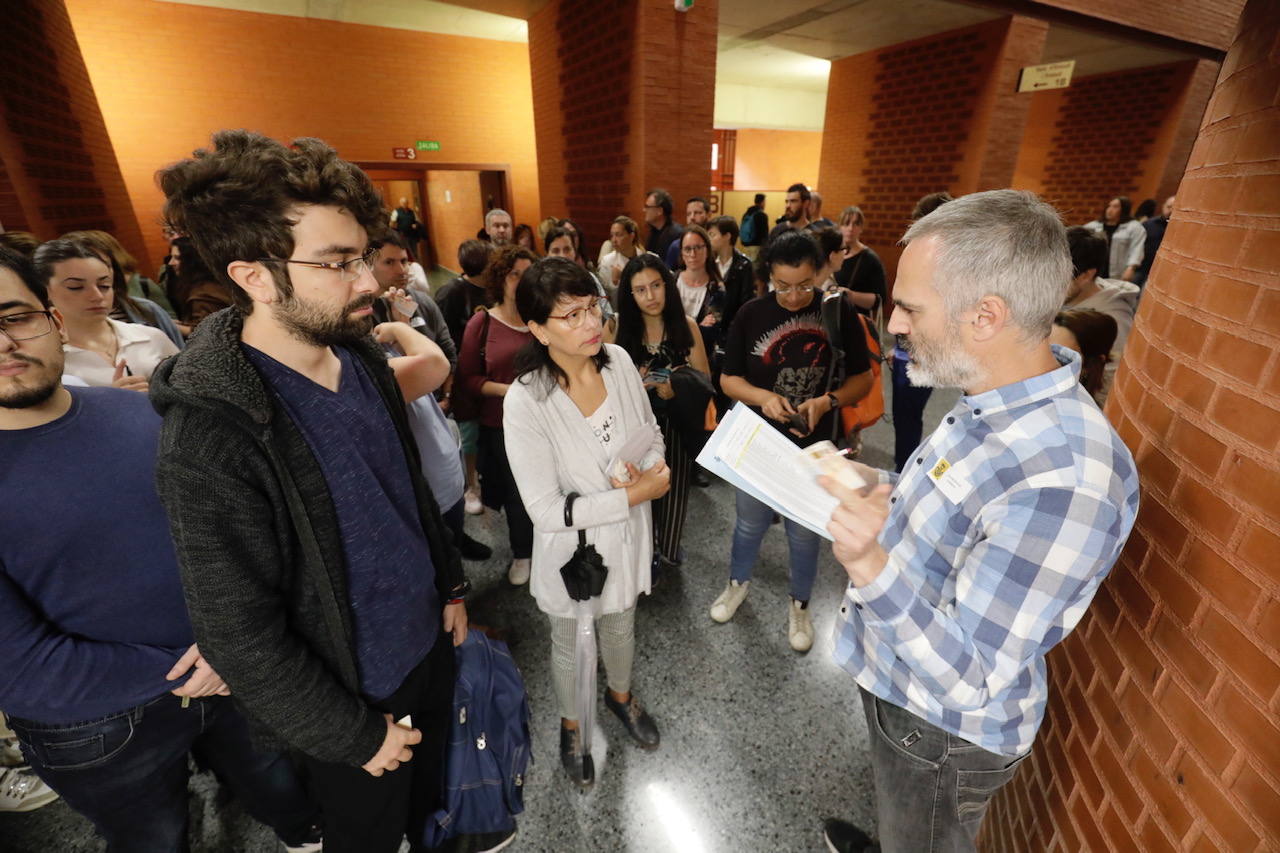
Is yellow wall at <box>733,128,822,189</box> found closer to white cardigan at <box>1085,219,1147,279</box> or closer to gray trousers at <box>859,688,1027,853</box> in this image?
white cardigan at <box>1085,219,1147,279</box>

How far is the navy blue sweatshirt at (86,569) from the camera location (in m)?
1.05

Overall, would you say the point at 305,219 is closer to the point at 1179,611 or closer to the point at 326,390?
the point at 326,390

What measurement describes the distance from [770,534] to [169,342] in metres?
3.29

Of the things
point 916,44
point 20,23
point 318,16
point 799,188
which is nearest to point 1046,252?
point 799,188

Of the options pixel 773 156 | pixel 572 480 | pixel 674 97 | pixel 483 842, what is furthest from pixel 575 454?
pixel 773 156

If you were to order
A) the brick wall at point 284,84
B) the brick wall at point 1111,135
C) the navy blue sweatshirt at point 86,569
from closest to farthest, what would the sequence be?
the navy blue sweatshirt at point 86,569, the brick wall at point 284,84, the brick wall at point 1111,135

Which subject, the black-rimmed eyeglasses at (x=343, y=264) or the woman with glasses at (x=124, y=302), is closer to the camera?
the black-rimmed eyeglasses at (x=343, y=264)

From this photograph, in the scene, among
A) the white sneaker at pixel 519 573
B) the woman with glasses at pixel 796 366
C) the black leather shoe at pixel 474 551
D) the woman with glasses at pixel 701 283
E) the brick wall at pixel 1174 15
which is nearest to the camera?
the woman with glasses at pixel 796 366

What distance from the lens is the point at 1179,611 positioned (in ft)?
3.15

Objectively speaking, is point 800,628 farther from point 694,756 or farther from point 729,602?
point 694,756

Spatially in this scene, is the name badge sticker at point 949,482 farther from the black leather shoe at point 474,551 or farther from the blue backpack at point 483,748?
the black leather shoe at point 474,551

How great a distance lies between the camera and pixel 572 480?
5.62 feet

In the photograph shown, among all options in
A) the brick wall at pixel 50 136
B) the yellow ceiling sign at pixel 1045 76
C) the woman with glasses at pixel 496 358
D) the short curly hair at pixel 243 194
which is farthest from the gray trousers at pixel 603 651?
the yellow ceiling sign at pixel 1045 76

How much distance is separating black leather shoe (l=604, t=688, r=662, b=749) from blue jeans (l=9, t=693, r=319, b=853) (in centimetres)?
119
